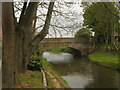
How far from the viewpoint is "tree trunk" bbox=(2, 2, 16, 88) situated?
19.6 ft

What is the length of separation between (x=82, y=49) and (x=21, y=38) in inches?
1126

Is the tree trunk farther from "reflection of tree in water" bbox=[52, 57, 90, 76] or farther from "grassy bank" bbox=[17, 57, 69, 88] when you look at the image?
"reflection of tree in water" bbox=[52, 57, 90, 76]

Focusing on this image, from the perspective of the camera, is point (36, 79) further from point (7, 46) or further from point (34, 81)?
point (7, 46)

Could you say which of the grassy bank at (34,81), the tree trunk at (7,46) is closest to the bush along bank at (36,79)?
the grassy bank at (34,81)

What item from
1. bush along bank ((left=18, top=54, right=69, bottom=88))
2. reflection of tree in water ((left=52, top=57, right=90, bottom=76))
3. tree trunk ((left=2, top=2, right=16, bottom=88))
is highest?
tree trunk ((left=2, top=2, right=16, bottom=88))

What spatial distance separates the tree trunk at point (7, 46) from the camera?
5.97 meters

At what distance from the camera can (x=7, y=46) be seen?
6.12 m

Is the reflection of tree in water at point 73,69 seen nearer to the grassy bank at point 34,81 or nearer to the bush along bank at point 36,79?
the bush along bank at point 36,79

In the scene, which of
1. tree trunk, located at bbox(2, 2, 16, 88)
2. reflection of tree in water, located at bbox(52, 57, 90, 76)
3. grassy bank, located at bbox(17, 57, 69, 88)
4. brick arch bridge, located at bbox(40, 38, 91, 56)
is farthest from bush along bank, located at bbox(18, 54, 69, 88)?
brick arch bridge, located at bbox(40, 38, 91, 56)

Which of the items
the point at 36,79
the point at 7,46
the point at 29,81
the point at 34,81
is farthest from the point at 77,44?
the point at 7,46

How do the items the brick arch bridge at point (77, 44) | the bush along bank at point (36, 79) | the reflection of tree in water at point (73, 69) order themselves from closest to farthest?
the bush along bank at point (36, 79)
the reflection of tree in water at point (73, 69)
the brick arch bridge at point (77, 44)

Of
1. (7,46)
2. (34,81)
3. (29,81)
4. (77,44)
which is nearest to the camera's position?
(7,46)

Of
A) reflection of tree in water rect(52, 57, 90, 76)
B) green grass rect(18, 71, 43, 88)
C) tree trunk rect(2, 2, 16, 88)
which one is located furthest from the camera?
reflection of tree in water rect(52, 57, 90, 76)

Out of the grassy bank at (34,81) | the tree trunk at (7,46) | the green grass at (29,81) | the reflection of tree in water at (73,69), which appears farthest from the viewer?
the reflection of tree in water at (73,69)
